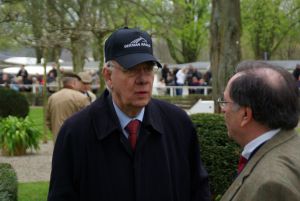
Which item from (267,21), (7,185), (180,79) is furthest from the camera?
(267,21)

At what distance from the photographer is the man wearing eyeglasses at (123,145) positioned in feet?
11.6

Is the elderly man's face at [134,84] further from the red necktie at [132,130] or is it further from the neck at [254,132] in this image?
the neck at [254,132]

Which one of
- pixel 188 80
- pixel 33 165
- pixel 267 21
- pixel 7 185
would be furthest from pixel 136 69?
pixel 267 21

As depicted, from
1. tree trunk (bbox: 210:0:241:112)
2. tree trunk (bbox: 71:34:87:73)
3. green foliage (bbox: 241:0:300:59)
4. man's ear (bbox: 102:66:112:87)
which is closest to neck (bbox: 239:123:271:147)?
man's ear (bbox: 102:66:112:87)

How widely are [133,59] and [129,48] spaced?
83 mm

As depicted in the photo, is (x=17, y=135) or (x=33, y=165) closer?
(x=33, y=165)

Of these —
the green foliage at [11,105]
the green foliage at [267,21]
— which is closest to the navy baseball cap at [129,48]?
the green foliage at [11,105]

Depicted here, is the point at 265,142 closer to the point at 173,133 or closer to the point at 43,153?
the point at 173,133

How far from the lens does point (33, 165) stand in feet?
45.3

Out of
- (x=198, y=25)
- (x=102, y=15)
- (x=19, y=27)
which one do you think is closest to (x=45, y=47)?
(x=19, y=27)

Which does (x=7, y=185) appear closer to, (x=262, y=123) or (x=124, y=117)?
(x=124, y=117)

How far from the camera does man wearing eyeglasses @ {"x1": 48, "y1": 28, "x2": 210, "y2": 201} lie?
353 cm

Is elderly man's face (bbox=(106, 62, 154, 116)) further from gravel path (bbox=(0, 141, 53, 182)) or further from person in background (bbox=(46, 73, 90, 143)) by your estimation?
gravel path (bbox=(0, 141, 53, 182))

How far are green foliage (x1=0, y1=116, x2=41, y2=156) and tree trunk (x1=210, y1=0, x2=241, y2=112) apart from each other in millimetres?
4911
